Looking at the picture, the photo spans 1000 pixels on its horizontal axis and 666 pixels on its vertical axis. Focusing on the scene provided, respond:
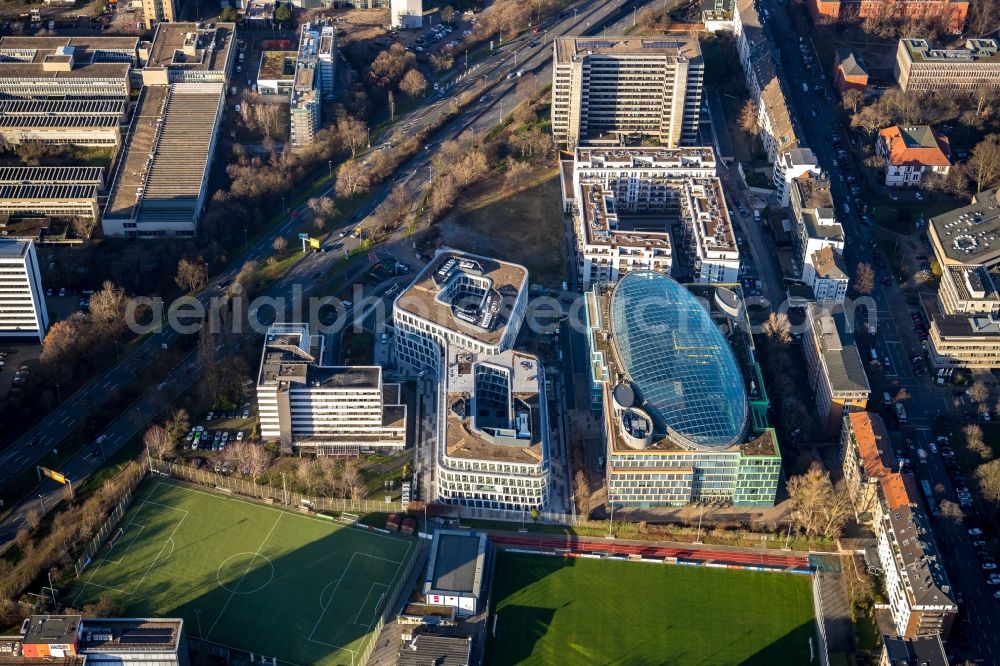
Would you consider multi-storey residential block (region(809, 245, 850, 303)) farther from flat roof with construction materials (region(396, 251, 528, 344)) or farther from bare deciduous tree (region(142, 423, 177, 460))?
bare deciduous tree (region(142, 423, 177, 460))

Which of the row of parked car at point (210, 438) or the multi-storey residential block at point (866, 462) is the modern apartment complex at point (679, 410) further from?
the row of parked car at point (210, 438)

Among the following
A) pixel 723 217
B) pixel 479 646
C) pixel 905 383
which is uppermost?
pixel 723 217

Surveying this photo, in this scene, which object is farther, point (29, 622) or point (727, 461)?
point (727, 461)

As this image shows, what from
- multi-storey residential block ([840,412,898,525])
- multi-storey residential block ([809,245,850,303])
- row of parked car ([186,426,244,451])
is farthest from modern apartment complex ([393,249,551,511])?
multi-storey residential block ([809,245,850,303])


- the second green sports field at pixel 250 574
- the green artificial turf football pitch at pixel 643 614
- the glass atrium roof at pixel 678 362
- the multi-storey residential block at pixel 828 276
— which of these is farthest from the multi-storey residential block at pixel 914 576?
the second green sports field at pixel 250 574

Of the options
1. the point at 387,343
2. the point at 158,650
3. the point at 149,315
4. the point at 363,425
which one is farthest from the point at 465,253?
the point at 158,650

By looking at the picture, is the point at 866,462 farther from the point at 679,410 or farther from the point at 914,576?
the point at 679,410

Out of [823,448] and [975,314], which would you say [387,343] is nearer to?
[823,448]
